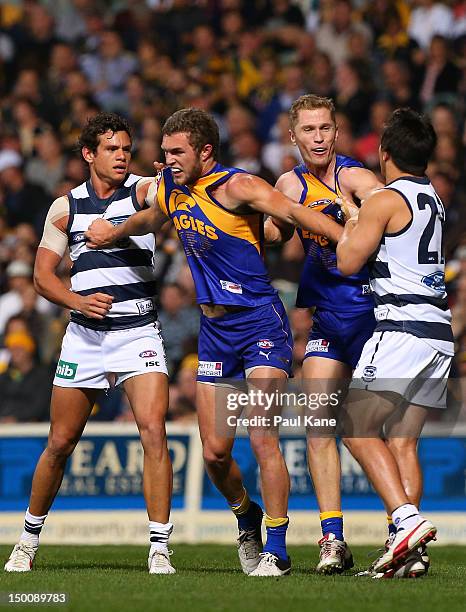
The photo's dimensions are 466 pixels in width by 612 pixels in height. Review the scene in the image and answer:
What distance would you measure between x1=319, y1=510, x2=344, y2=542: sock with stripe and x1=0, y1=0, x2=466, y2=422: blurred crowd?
4.47 metres

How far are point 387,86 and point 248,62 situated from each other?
2.73m

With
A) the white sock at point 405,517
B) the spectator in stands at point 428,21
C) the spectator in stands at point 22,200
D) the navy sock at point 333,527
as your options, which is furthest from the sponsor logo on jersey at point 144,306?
the spectator in stands at point 22,200

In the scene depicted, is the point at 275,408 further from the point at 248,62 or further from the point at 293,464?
the point at 248,62

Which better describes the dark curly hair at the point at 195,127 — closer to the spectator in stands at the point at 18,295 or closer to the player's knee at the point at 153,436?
the player's knee at the point at 153,436

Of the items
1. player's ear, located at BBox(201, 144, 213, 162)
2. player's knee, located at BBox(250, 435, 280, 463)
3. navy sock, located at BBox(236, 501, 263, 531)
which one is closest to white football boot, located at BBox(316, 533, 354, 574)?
navy sock, located at BBox(236, 501, 263, 531)

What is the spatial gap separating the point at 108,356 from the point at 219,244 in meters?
1.15

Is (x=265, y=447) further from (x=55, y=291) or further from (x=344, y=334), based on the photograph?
(x=55, y=291)

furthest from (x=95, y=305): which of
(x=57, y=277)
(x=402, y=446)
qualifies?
(x=402, y=446)

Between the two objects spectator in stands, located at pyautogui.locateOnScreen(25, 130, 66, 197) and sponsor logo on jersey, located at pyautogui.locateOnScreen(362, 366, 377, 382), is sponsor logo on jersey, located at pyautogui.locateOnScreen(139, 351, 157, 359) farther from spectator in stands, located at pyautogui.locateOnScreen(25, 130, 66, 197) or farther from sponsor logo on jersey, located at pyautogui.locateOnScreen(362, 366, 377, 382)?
spectator in stands, located at pyautogui.locateOnScreen(25, 130, 66, 197)

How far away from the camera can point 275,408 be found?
8.20m

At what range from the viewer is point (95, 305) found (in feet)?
28.4

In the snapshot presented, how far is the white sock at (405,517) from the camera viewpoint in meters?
7.37

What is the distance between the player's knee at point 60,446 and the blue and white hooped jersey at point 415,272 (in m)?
2.37

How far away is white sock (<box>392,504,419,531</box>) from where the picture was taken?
737cm
